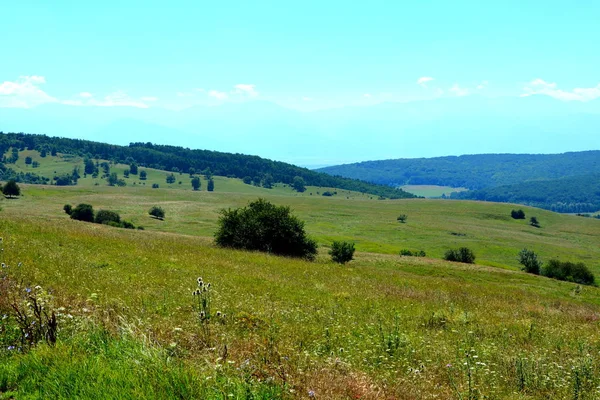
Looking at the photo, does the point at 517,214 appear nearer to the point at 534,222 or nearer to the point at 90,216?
the point at 534,222

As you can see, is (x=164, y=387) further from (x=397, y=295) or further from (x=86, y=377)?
(x=397, y=295)

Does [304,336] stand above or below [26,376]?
below

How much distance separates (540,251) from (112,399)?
355 ft

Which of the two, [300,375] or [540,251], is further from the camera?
[540,251]

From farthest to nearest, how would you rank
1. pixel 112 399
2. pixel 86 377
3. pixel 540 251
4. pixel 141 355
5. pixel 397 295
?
pixel 540 251, pixel 397 295, pixel 141 355, pixel 86 377, pixel 112 399

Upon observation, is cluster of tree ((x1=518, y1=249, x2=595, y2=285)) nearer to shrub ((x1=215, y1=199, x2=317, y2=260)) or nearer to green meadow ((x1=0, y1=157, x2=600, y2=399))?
shrub ((x1=215, y1=199, x2=317, y2=260))

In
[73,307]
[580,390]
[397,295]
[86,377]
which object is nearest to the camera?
[86,377]

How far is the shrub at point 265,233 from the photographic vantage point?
37.7 metres

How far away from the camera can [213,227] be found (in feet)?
293

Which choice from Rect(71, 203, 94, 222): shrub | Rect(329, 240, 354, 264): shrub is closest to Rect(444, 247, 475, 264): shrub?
Rect(329, 240, 354, 264): shrub

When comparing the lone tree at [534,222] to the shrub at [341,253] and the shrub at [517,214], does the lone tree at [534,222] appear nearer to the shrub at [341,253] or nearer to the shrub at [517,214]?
the shrub at [517,214]

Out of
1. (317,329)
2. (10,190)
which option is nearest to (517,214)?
(10,190)

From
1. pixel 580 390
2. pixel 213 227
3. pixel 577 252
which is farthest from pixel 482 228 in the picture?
pixel 580 390

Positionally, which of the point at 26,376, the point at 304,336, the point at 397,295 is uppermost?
the point at 26,376
